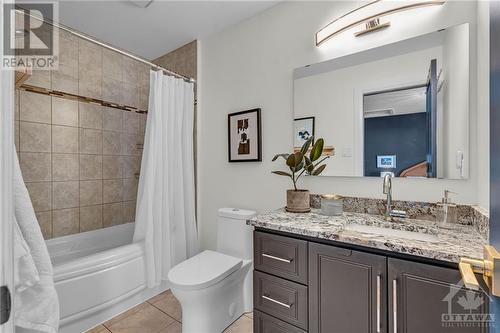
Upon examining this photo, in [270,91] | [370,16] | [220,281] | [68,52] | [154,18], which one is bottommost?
[220,281]

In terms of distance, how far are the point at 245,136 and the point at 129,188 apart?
5.52 feet

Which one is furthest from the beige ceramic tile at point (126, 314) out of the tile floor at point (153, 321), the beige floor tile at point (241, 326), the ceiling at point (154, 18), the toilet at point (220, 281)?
the ceiling at point (154, 18)

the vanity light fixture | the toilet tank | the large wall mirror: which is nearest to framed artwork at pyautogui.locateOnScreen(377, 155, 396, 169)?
the large wall mirror

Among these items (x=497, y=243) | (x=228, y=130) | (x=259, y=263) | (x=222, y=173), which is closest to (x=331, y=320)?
(x=259, y=263)

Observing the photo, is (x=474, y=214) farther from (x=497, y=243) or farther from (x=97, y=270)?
(x=97, y=270)

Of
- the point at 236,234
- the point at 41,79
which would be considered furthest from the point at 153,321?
the point at 41,79

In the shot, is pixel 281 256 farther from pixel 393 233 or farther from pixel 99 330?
pixel 99 330

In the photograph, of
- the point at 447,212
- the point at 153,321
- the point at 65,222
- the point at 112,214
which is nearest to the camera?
the point at 447,212

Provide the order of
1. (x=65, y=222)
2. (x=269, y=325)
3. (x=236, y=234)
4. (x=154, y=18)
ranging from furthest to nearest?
(x=65, y=222)
(x=154, y=18)
(x=236, y=234)
(x=269, y=325)

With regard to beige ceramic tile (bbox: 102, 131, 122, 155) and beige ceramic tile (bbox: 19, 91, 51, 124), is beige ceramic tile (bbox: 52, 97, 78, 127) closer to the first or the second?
beige ceramic tile (bbox: 19, 91, 51, 124)

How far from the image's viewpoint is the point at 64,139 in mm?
2357

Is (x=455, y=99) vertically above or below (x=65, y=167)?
above

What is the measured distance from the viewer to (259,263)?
4.68 ft

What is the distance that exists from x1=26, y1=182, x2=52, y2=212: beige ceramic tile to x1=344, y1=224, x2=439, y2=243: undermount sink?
8.44ft
